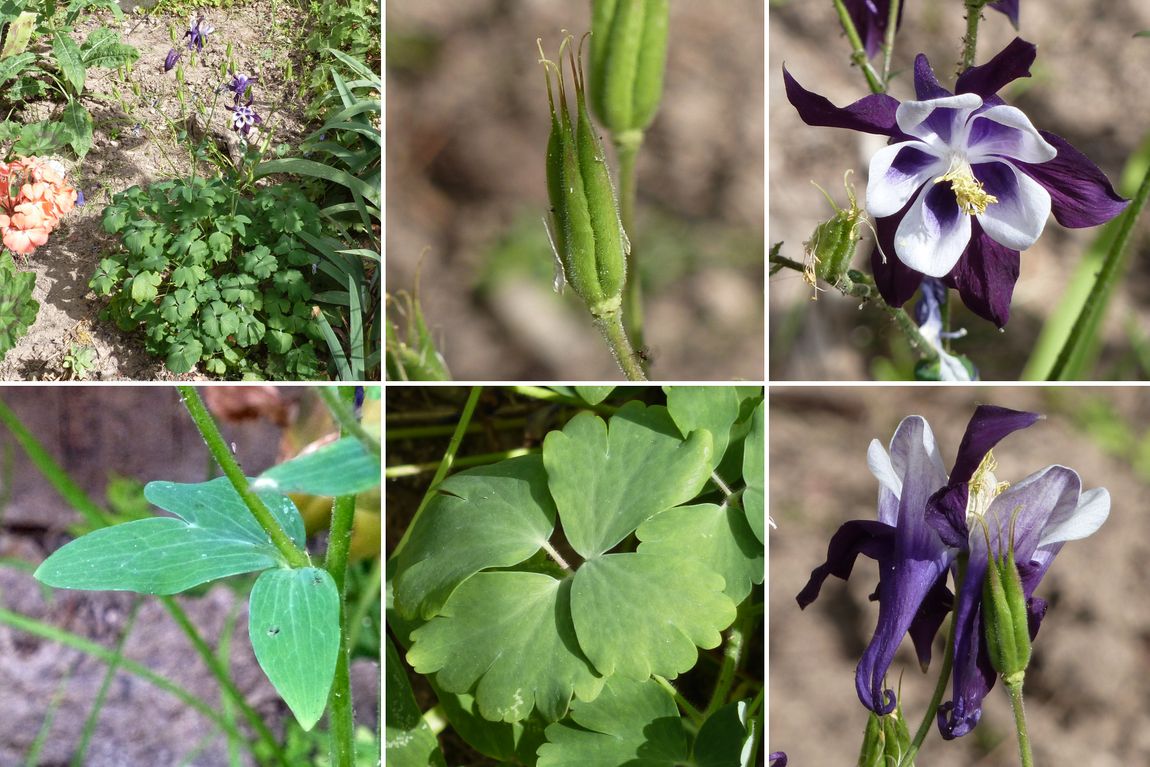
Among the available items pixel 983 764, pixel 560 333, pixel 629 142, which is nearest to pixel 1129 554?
pixel 983 764

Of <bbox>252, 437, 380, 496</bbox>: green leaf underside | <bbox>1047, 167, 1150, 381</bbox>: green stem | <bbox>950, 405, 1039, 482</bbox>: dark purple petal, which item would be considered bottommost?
<bbox>252, 437, 380, 496</bbox>: green leaf underside

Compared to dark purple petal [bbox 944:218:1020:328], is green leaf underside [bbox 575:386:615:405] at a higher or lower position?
lower

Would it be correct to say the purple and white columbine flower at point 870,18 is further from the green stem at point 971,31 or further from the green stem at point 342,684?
the green stem at point 342,684

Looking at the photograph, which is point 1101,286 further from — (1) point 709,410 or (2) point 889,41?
(1) point 709,410

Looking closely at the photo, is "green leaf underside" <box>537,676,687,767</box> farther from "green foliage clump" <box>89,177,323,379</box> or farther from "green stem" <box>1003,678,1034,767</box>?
"green foliage clump" <box>89,177,323,379</box>

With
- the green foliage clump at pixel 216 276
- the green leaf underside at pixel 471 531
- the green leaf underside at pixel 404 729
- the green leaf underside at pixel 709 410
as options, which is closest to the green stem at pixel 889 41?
the green leaf underside at pixel 709 410

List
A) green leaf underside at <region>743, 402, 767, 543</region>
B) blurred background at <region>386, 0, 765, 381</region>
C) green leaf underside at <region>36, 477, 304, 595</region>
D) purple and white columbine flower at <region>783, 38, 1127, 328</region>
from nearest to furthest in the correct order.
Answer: purple and white columbine flower at <region>783, 38, 1127, 328</region> < green leaf underside at <region>36, 477, 304, 595</region> < green leaf underside at <region>743, 402, 767, 543</region> < blurred background at <region>386, 0, 765, 381</region>

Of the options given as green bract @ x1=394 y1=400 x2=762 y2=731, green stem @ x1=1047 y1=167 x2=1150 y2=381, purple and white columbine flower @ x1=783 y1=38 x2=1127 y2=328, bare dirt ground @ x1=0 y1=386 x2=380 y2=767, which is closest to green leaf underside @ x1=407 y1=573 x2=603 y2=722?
green bract @ x1=394 y1=400 x2=762 y2=731
